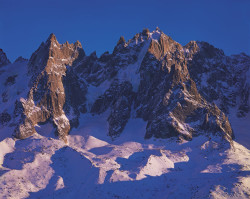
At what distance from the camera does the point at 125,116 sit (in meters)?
106

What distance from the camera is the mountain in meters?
69.2

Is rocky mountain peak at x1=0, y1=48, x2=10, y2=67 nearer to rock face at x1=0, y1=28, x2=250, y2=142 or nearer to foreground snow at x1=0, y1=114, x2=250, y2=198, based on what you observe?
rock face at x1=0, y1=28, x2=250, y2=142

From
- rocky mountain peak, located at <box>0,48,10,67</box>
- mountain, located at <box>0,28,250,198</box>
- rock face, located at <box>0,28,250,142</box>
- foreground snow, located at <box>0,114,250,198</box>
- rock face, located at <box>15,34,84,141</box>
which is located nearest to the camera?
foreground snow, located at <box>0,114,250,198</box>

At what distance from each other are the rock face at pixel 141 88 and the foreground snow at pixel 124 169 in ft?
20.2

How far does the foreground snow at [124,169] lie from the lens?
60.9m

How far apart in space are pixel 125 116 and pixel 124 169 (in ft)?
116

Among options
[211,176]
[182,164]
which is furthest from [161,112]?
[211,176]

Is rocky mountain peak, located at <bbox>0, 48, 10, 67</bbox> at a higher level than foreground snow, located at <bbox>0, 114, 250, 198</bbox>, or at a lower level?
higher

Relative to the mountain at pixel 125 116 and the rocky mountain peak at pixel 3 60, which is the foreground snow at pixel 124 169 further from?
the rocky mountain peak at pixel 3 60

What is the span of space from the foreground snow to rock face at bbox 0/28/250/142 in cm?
615

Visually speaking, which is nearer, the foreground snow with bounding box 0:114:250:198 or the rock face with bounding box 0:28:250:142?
the foreground snow with bounding box 0:114:250:198

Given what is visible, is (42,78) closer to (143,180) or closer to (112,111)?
(112,111)

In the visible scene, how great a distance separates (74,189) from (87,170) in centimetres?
A: 641

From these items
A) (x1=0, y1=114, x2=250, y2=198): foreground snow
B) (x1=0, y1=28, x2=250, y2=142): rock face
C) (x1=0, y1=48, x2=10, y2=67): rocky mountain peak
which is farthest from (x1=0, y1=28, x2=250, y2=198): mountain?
(x1=0, y1=48, x2=10, y2=67): rocky mountain peak
